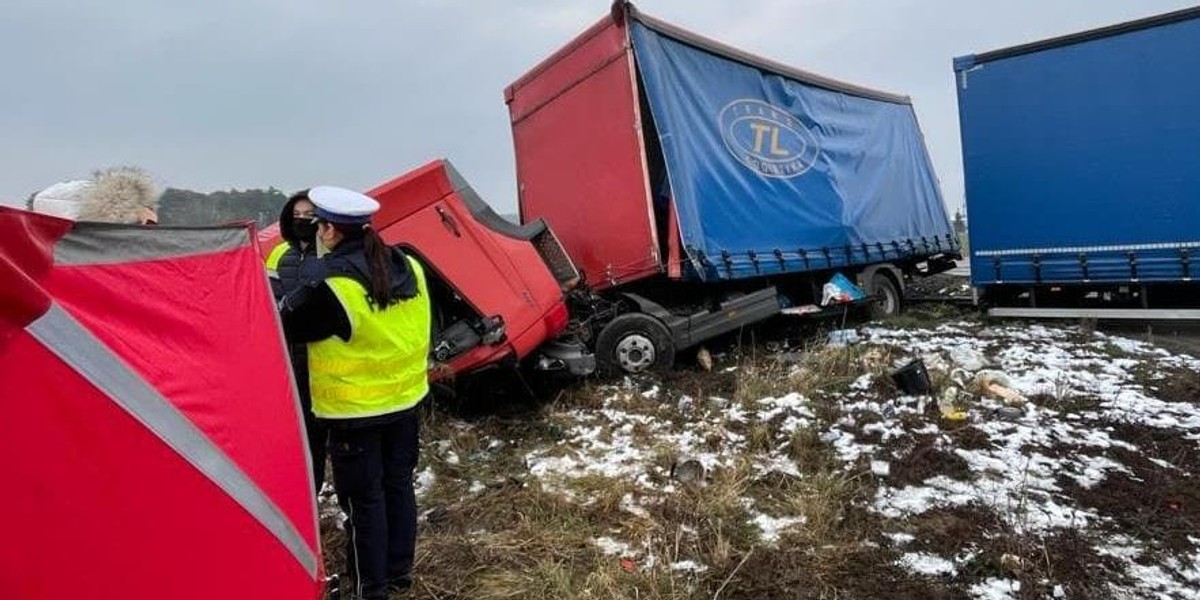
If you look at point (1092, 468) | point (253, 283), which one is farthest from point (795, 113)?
point (253, 283)

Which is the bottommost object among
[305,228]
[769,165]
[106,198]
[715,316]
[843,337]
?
[843,337]

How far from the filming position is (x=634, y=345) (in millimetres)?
6105

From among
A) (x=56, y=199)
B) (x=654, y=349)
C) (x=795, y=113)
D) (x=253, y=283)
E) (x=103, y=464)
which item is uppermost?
(x=795, y=113)

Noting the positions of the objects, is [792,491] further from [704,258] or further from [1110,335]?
[1110,335]

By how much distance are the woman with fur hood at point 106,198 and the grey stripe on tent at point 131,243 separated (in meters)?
0.75

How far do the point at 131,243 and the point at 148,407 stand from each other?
0.36m

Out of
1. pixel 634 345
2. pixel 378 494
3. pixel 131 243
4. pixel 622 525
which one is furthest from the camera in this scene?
pixel 634 345

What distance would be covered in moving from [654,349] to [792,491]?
269 centimetres

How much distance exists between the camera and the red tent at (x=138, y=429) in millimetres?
1103

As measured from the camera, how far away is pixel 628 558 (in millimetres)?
2986

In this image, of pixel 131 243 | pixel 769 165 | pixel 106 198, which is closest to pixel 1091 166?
pixel 769 165

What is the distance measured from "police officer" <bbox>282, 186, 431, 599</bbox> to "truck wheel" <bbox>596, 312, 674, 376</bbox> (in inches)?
131

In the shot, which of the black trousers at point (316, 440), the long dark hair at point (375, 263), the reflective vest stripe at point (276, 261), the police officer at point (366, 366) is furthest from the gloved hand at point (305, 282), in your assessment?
the black trousers at point (316, 440)

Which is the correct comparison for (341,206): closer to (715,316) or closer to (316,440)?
(316,440)
